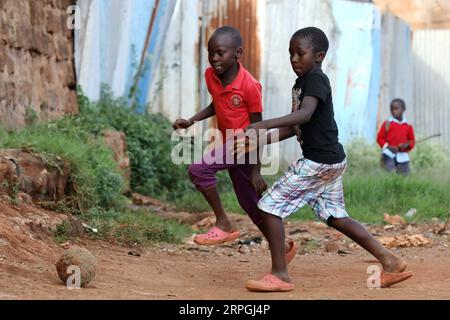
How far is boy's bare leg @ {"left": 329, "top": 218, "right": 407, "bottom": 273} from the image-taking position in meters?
5.47

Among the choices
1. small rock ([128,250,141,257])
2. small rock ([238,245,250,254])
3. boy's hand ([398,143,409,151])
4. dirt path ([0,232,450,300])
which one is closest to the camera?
dirt path ([0,232,450,300])

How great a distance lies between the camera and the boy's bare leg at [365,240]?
18.0 ft

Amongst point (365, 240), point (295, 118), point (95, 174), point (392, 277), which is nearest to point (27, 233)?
point (95, 174)

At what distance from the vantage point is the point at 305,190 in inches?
212

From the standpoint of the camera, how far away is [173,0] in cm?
1223

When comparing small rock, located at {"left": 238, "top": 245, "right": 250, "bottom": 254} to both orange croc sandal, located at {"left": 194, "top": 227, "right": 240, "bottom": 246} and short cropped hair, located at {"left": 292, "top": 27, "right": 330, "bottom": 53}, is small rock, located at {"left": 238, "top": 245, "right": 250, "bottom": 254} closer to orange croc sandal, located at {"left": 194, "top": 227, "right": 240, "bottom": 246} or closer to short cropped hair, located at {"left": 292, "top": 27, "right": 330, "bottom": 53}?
orange croc sandal, located at {"left": 194, "top": 227, "right": 240, "bottom": 246}

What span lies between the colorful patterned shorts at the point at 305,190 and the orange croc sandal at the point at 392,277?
45 cm

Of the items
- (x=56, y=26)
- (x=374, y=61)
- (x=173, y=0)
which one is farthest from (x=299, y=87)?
(x=374, y=61)

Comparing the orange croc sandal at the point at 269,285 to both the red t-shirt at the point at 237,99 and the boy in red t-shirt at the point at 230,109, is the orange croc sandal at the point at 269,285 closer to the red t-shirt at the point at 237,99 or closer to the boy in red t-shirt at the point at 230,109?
the boy in red t-shirt at the point at 230,109

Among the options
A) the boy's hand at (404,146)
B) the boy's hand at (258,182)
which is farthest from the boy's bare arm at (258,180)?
the boy's hand at (404,146)

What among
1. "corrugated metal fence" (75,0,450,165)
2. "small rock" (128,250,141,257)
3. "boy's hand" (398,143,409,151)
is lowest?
"small rock" (128,250,141,257)

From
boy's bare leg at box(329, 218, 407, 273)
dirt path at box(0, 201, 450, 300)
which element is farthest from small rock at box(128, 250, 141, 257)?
boy's bare leg at box(329, 218, 407, 273)

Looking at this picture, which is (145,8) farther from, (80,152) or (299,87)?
(299,87)
